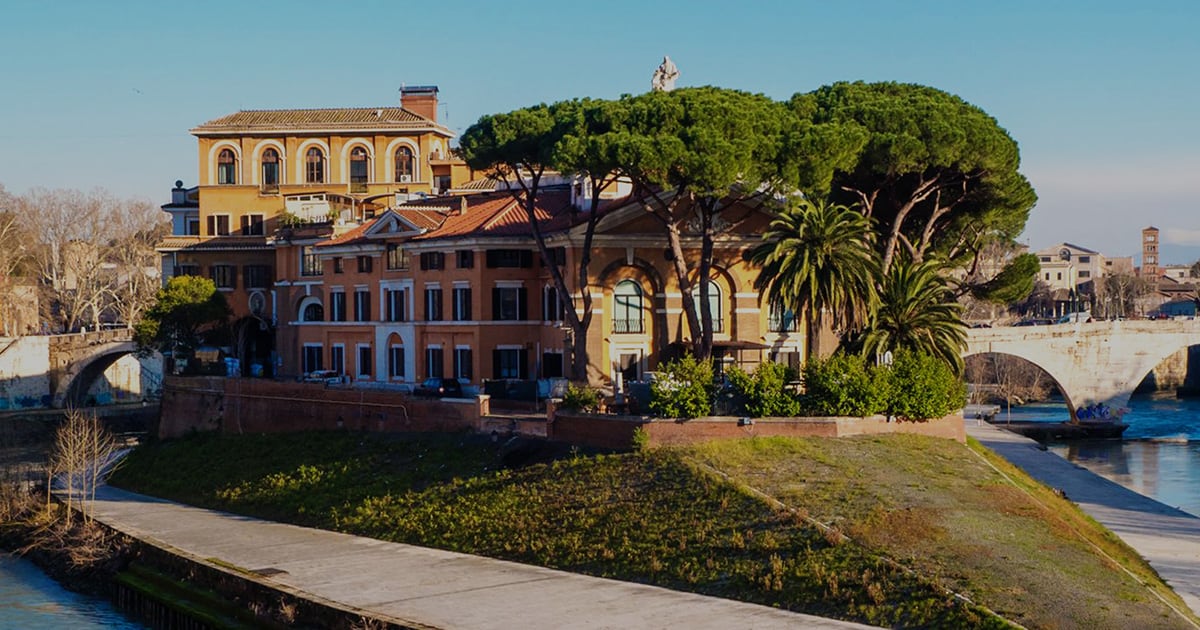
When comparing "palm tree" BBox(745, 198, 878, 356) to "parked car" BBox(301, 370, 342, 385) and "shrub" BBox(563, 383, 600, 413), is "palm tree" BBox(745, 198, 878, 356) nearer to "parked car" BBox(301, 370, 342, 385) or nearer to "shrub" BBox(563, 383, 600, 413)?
"shrub" BBox(563, 383, 600, 413)

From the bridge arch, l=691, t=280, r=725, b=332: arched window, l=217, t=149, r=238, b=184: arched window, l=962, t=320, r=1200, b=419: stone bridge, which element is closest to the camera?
l=691, t=280, r=725, b=332: arched window

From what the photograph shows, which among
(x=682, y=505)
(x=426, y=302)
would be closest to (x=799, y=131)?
(x=682, y=505)

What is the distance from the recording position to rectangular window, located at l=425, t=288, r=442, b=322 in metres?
61.4

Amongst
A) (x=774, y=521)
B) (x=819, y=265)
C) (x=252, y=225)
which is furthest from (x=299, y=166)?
(x=774, y=521)

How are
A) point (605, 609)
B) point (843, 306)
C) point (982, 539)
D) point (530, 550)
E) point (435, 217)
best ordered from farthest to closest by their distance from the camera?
point (435, 217)
point (843, 306)
point (530, 550)
point (982, 539)
point (605, 609)

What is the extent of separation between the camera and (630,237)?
→ 179ft

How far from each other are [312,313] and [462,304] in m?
16.1

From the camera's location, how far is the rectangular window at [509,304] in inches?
2335

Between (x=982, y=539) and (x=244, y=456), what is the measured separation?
112 ft

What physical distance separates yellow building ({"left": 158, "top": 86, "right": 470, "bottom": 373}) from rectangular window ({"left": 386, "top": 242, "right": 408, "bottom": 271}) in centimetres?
1890

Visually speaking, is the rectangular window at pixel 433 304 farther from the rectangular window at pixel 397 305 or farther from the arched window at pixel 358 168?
the arched window at pixel 358 168

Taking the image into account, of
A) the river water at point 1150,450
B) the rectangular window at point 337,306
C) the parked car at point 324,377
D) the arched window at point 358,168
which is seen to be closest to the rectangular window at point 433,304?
the parked car at point 324,377

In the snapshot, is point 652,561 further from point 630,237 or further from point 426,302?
point 426,302

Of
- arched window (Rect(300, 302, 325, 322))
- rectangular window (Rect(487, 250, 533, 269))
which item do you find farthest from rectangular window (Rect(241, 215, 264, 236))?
rectangular window (Rect(487, 250, 533, 269))
